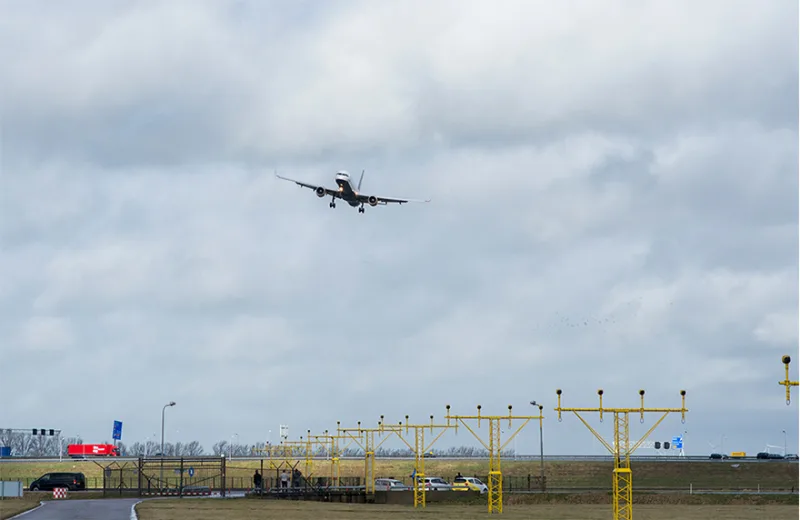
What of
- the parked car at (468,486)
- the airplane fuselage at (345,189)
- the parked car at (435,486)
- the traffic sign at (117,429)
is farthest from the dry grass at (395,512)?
the traffic sign at (117,429)

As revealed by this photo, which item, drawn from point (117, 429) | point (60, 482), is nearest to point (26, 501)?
point (60, 482)

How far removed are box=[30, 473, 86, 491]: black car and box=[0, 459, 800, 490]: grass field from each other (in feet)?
97.4

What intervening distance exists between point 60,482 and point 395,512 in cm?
3814

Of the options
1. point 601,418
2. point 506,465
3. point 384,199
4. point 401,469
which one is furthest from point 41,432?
point 601,418

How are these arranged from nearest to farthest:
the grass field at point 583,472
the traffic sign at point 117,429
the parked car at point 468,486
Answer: the parked car at point 468,486 → the grass field at point 583,472 → the traffic sign at point 117,429

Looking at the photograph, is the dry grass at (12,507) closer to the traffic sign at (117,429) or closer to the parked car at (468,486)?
the parked car at (468,486)

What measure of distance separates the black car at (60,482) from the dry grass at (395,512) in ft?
81.9

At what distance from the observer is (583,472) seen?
15800 cm

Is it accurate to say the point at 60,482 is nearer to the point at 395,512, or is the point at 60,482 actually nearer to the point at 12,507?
the point at 12,507

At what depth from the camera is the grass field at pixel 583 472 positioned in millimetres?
137875

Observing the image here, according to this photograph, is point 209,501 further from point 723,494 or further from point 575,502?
point 723,494

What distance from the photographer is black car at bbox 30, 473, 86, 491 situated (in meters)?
97.7

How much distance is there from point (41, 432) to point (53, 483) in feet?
295

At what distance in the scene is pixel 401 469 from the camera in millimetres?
173625
